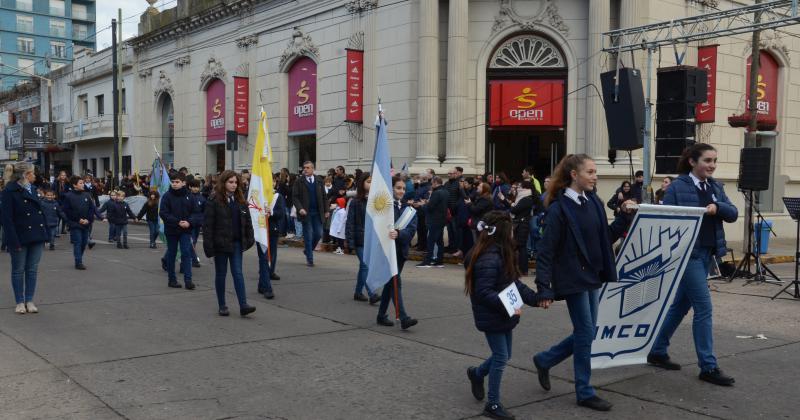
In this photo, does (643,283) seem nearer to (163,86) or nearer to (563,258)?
(563,258)

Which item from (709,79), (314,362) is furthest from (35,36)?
(314,362)

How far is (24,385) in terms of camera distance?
19.4 ft

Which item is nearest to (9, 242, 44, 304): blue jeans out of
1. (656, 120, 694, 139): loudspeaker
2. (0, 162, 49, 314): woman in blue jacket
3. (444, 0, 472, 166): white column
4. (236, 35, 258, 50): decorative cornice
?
(0, 162, 49, 314): woman in blue jacket

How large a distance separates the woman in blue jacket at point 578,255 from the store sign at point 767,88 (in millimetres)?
19823

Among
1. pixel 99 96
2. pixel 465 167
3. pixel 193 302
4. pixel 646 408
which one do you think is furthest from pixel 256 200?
pixel 99 96

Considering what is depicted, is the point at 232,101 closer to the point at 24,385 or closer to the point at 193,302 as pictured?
the point at 193,302

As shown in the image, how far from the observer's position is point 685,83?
11.0 meters

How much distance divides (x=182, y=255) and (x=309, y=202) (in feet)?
10.5

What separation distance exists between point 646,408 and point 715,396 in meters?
0.69

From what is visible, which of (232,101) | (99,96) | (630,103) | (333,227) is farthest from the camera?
(99,96)

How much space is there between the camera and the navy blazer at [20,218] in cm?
884

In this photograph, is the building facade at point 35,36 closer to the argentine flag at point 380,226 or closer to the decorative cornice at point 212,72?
the decorative cornice at point 212,72

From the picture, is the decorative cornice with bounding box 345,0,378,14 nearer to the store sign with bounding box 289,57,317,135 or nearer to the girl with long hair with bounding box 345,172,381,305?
the store sign with bounding box 289,57,317,135

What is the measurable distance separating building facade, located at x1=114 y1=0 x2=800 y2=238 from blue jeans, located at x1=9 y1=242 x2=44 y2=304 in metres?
9.49
